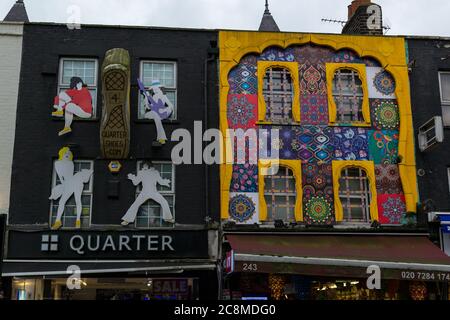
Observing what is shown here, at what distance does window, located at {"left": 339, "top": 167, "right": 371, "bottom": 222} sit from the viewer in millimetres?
15124

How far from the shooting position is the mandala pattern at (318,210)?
14820 mm

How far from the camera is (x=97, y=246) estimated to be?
557 inches

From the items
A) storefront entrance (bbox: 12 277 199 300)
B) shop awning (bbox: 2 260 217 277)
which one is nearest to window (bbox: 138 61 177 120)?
shop awning (bbox: 2 260 217 277)

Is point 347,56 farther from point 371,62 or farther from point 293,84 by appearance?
point 293,84

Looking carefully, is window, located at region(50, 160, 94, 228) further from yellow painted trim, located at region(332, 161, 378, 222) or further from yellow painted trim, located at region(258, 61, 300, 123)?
yellow painted trim, located at region(332, 161, 378, 222)

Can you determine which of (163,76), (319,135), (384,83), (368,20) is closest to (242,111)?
(319,135)

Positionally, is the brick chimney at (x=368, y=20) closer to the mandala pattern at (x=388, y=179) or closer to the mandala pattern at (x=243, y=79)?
the mandala pattern at (x=243, y=79)

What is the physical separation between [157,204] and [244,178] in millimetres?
2219

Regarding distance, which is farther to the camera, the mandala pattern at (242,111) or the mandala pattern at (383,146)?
the mandala pattern at (383,146)

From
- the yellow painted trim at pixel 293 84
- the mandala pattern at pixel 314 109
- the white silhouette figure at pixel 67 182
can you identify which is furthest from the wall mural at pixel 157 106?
the mandala pattern at pixel 314 109

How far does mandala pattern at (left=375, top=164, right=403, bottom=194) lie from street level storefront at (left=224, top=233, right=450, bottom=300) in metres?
1.19

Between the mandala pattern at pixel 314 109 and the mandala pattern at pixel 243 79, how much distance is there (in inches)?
51.8

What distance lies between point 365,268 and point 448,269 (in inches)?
70.2
